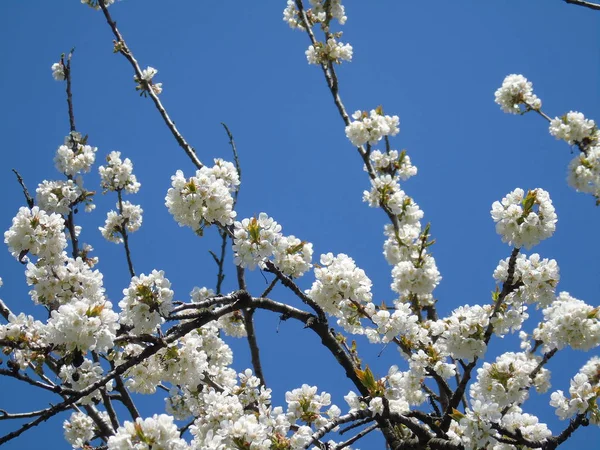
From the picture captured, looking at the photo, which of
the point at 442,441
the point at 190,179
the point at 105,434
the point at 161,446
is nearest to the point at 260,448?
the point at 161,446

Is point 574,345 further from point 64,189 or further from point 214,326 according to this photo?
point 64,189

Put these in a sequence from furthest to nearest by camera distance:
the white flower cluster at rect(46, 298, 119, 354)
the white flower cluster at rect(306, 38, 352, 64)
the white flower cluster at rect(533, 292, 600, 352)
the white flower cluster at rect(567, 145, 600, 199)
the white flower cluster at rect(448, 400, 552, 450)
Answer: the white flower cluster at rect(306, 38, 352, 64), the white flower cluster at rect(567, 145, 600, 199), the white flower cluster at rect(533, 292, 600, 352), the white flower cluster at rect(448, 400, 552, 450), the white flower cluster at rect(46, 298, 119, 354)

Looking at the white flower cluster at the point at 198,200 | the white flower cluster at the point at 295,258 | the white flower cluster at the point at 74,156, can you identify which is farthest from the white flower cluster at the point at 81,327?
the white flower cluster at the point at 74,156

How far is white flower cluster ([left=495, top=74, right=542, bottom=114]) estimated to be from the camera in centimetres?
682

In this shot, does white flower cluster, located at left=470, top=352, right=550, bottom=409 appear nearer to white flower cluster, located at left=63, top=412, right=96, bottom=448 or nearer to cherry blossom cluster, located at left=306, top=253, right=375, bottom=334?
cherry blossom cluster, located at left=306, top=253, right=375, bottom=334

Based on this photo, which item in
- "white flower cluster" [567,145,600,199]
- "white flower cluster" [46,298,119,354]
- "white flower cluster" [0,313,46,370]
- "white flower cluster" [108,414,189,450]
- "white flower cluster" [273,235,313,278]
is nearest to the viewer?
"white flower cluster" [108,414,189,450]

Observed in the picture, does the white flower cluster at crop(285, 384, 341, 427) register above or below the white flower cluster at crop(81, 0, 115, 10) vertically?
below

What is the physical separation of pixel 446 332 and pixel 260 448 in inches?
67.3

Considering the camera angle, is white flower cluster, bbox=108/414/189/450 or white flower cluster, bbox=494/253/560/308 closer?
white flower cluster, bbox=108/414/189/450

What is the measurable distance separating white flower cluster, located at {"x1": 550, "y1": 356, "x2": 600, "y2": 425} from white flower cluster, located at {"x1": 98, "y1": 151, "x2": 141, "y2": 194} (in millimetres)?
4818

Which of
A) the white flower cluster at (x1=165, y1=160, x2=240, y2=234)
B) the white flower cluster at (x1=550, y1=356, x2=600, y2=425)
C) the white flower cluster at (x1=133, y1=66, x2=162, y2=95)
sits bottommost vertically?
the white flower cluster at (x1=550, y1=356, x2=600, y2=425)

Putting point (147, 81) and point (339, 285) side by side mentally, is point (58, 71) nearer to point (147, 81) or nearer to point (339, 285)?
point (147, 81)

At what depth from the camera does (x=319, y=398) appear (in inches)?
150

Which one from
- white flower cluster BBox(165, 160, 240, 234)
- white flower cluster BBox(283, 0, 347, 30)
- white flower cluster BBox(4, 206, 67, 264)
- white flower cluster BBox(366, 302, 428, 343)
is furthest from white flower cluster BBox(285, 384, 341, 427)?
white flower cluster BBox(283, 0, 347, 30)
